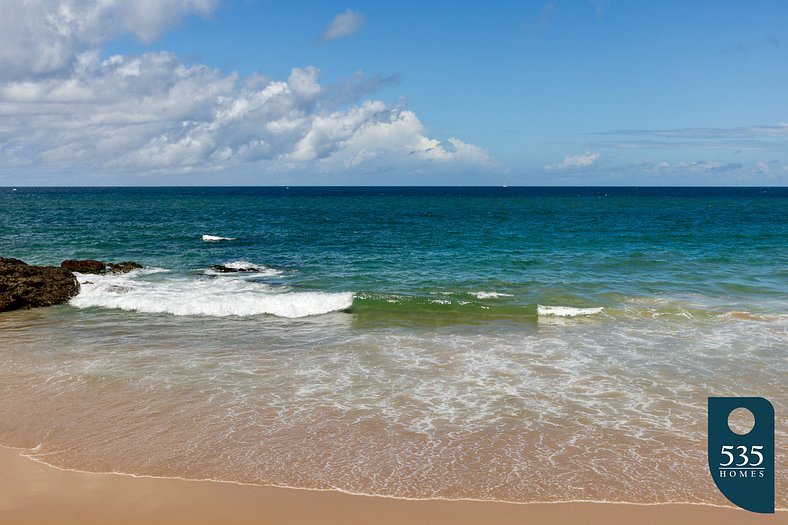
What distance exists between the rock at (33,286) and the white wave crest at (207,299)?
0.53m

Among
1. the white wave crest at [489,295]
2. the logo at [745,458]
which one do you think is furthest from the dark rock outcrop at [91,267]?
the logo at [745,458]

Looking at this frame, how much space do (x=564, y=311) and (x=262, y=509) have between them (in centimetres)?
1371

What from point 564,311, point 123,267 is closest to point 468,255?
point 564,311

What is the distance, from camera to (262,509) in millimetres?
7461

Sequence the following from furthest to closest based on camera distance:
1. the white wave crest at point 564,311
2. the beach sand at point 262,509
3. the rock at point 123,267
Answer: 1. the rock at point 123,267
2. the white wave crest at point 564,311
3. the beach sand at point 262,509

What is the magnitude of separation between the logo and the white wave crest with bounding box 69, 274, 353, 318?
12403 millimetres

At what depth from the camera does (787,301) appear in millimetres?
20484

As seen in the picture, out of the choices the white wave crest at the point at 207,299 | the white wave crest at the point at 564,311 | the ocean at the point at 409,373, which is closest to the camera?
the ocean at the point at 409,373

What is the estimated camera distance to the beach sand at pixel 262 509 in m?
7.20

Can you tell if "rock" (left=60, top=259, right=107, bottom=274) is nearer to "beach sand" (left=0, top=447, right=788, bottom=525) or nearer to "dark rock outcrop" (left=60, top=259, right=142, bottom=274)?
"dark rock outcrop" (left=60, top=259, right=142, bottom=274)

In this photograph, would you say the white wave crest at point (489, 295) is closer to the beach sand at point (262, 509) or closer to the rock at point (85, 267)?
the beach sand at point (262, 509)

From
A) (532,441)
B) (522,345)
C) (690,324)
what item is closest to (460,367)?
(522,345)

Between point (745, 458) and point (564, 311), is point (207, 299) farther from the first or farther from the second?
point (745, 458)

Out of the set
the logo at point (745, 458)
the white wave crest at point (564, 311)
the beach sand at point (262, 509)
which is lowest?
the logo at point (745, 458)
